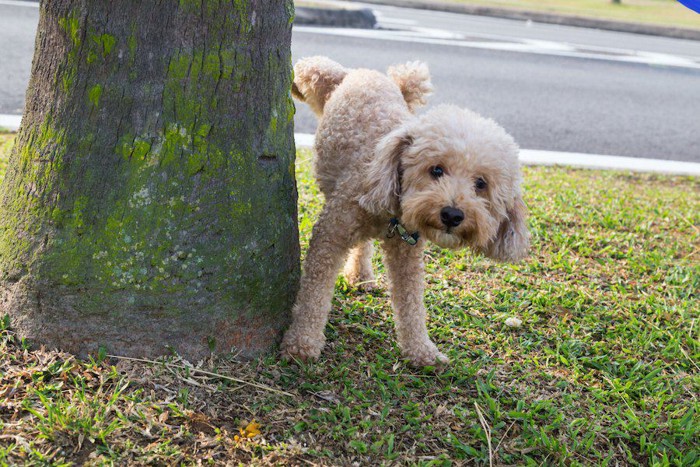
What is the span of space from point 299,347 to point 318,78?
66.9 inches

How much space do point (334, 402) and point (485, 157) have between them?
1.20 meters

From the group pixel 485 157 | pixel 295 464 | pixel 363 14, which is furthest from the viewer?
pixel 363 14

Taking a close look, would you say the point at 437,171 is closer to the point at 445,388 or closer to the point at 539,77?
the point at 445,388

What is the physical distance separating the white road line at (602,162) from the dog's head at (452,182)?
3.26 m

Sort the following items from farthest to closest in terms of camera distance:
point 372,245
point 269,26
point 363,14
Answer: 1. point 363,14
2. point 372,245
3. point 269,26

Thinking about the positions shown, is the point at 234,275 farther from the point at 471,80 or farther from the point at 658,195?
the point at 471,80

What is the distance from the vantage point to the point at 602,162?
6.63 m

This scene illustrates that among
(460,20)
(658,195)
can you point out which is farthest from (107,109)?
(460,20)

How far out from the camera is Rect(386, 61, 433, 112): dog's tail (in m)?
4.11

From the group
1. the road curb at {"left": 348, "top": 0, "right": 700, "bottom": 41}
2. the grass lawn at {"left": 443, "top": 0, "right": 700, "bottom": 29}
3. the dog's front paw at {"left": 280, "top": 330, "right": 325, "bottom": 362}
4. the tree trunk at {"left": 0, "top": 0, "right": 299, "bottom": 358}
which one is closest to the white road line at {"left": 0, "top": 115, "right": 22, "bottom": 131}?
the tree trunk at {"left": 0, "top": 0, "right": 299, "bottom": 358}

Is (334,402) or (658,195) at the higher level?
(658,195)

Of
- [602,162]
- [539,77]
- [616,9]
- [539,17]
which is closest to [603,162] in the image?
[602,162]

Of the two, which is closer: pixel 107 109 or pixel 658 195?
pixel 107 109

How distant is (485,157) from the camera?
2.89 metres
